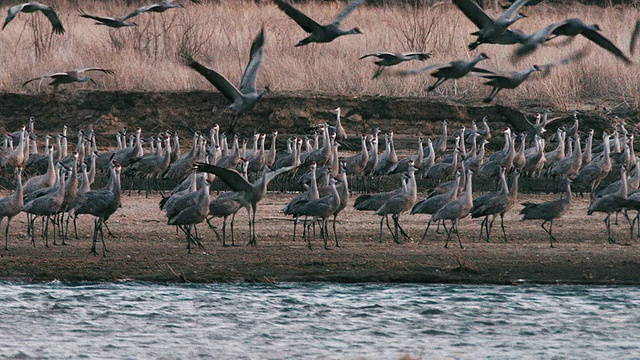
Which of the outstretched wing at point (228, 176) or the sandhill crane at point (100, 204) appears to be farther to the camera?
the sandhill crane at point (100, 204)

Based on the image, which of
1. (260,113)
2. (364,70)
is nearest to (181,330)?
(260,113)

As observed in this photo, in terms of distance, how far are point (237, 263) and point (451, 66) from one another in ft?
10.6

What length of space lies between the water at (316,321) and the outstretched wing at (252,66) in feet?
13.9

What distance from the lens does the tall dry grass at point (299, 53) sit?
901 inches

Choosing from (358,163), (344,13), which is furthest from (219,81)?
(358,163)

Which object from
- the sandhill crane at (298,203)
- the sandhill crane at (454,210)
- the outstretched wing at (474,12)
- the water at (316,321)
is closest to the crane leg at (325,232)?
the sandhill crane at (298,203)

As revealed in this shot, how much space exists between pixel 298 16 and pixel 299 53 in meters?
10.1

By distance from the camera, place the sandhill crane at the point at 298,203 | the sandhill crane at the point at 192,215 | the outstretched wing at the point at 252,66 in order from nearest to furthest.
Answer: the sandhill crane at the point at 192,215 → the sandhill crane at the point at 298,203 → the outstretched wing at the point at 252,66

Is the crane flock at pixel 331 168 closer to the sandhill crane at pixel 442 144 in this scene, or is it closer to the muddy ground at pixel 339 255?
the sandhill crane at pixel 442 144

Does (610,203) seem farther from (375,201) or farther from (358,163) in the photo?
(358,163)

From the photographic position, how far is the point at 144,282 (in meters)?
12.9

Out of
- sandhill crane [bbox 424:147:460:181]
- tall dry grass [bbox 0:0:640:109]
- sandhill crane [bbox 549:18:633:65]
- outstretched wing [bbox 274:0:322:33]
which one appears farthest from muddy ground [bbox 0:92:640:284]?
tall dry grass [bbox 0:0:640:109]

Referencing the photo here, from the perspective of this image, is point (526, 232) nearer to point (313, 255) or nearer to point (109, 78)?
point (313, 255)

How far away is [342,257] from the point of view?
1389 cm
